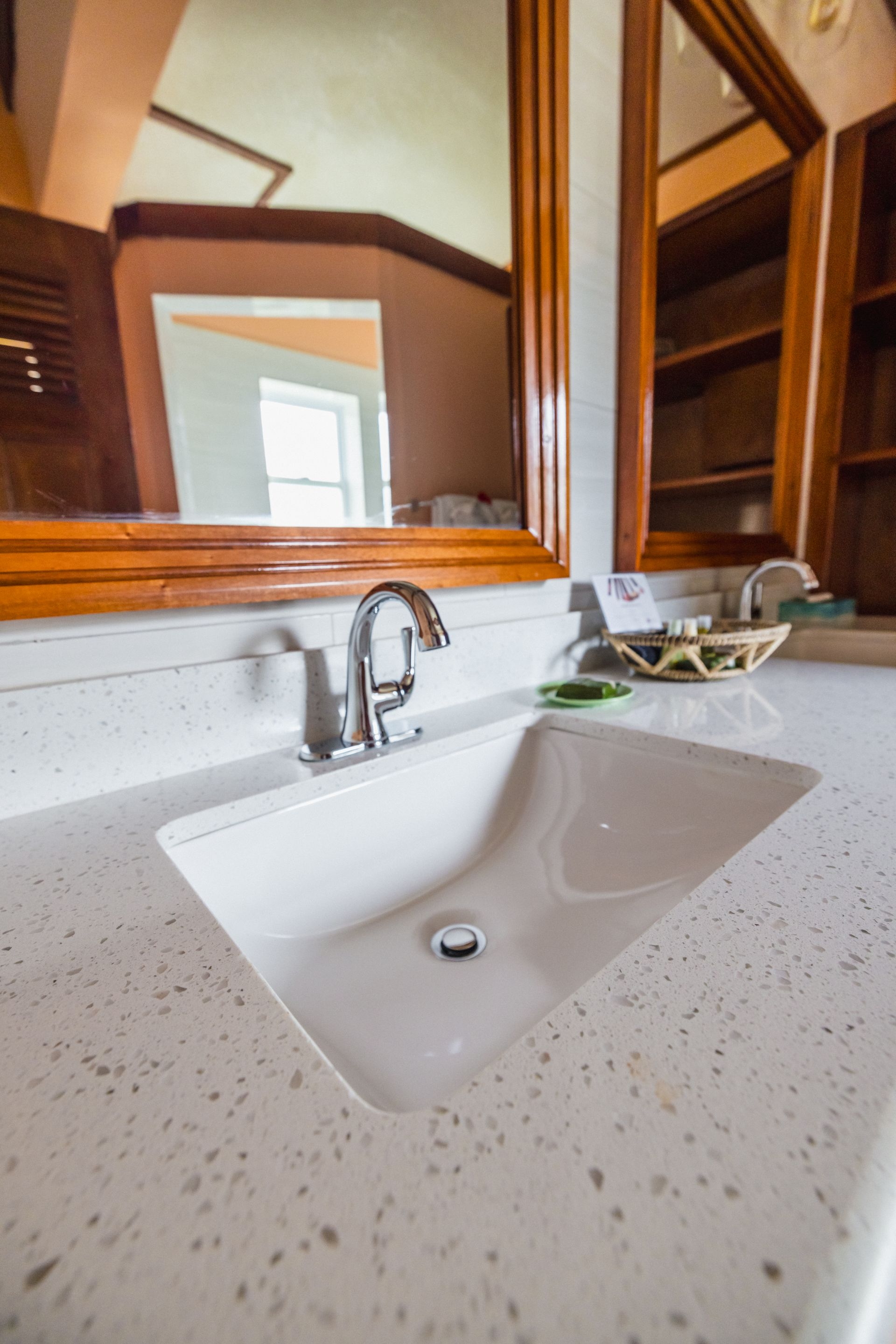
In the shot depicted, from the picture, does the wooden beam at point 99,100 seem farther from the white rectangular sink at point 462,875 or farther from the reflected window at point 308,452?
the white rectangular sink at point 462,875

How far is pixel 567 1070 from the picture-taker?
0.20m

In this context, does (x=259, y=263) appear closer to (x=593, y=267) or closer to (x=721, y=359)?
(x=593, y=267)

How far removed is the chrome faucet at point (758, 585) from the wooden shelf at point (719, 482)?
22 cm

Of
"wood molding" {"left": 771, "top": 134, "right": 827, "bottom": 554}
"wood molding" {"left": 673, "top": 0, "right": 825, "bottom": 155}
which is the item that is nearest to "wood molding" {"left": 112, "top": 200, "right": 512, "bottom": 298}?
"wood molding" {"left": 673, "top": 0, "right": 825, "bottom": 155}

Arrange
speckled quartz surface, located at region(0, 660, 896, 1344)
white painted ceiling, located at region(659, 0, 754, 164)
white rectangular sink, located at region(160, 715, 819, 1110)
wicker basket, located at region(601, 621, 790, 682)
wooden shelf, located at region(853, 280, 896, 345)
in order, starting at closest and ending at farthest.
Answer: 1. speckled quartz surface, located at region(0, 660, 896, 1344)
2. white rectangular sink, located at region(160, 715, 819, 1110)
3. wicker basket, located at region(601, 621, 790, 682)
4. white painted ceiling, located at region(659, 0, 754, 164)
5. wooden shelf, located at region(853, 280, 896, 345)

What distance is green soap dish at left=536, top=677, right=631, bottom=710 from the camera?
0.72 metres

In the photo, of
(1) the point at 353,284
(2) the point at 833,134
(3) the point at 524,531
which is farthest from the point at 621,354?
(2) the point at 833,134

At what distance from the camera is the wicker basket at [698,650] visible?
824 mm

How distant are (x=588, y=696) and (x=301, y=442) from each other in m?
0.45

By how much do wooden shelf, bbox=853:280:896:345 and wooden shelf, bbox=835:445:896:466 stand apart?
0.89ft

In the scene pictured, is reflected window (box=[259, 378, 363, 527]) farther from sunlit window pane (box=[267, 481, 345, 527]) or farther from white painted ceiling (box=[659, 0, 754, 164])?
white painted ceiling (box=[659, 0, 754, 164])

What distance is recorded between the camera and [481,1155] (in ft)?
0.57

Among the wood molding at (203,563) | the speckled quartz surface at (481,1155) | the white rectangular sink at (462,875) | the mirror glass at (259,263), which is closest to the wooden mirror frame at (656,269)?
the mirror glass at (259,263)

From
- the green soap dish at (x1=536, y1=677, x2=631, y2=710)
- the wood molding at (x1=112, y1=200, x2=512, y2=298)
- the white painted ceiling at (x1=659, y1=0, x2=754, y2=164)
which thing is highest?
the white painted ceiling at (x1=659, y1=0, x2=754, y2=164)
